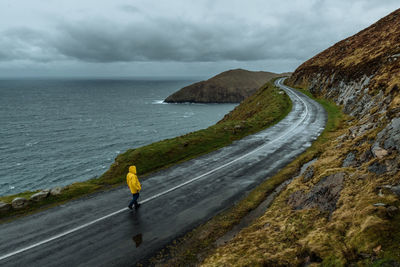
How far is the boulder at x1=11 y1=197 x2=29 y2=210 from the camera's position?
1238cm

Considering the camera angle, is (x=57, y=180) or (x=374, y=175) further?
(x=57, y=180)

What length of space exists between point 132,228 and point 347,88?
41256 mm

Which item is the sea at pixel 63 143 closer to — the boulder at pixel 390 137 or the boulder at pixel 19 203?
the boulder at pixel 19 203

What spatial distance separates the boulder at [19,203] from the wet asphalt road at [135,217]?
124 cm

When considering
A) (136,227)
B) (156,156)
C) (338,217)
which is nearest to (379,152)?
(338,217)

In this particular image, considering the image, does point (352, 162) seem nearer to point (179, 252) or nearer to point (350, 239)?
point (350, 239)

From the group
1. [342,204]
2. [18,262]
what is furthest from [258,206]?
[18,262]

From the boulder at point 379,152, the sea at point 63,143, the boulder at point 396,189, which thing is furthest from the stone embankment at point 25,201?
the sea at point 63,143

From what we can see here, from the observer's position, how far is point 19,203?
12500 millimetres

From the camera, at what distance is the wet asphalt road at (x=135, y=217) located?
913cm

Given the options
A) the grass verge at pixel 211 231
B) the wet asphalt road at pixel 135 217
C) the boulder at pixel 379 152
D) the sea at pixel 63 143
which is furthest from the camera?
the sea at pixel 63 143

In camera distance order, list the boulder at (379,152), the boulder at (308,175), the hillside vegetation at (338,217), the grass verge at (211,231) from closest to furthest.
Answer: the hillside vegetation at (338,217) → the grass verge at (211,231) → the boulder at (379,152) → the boulder at (308,175)

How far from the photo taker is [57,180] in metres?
37.7

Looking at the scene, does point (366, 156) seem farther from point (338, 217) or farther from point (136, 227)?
point (136, 227)
